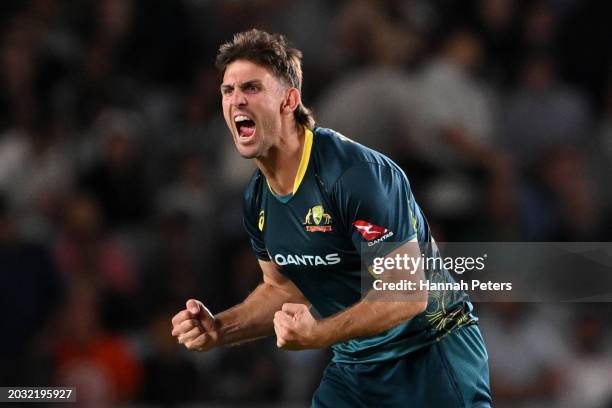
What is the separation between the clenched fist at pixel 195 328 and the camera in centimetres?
473

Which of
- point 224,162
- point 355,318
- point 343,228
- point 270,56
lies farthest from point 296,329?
point 224,162

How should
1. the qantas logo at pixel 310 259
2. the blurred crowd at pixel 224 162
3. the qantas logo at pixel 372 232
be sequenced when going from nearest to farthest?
the qantas logo at pixel 372 232 < the qantas logo at pixel 310 259 < the blurred crowd at pixel 224 162

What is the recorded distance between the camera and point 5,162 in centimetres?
919

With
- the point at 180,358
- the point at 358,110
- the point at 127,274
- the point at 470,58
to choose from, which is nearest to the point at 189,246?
the point at 127,274

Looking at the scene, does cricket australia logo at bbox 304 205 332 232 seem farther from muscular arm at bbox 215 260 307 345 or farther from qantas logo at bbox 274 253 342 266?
muscular arm at bbox 215 260 307 345

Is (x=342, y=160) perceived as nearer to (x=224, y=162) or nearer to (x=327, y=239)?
(x=327, y=239)

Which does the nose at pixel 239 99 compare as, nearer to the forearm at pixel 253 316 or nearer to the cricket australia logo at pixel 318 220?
the cricket australia logo at pixel 318 220

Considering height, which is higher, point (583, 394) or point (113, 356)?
point (113, 356)

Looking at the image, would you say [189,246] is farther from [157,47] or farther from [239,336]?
[239,336]

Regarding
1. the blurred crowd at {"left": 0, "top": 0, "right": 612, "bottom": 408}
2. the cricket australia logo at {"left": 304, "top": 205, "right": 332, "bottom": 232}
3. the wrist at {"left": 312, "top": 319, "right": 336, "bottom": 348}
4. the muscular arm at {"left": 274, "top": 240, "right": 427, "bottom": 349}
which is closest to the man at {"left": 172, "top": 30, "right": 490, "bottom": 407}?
the cricket australia logo at {"left": 304, "top": 205, "right": 332, "bottom": 232}

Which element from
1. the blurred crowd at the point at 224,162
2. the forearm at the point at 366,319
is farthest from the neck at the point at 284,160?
the blurred crowd at the point at 224,162

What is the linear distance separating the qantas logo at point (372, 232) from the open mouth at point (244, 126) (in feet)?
2.17

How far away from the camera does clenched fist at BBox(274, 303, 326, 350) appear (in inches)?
163

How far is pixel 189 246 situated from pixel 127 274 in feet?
1.74
